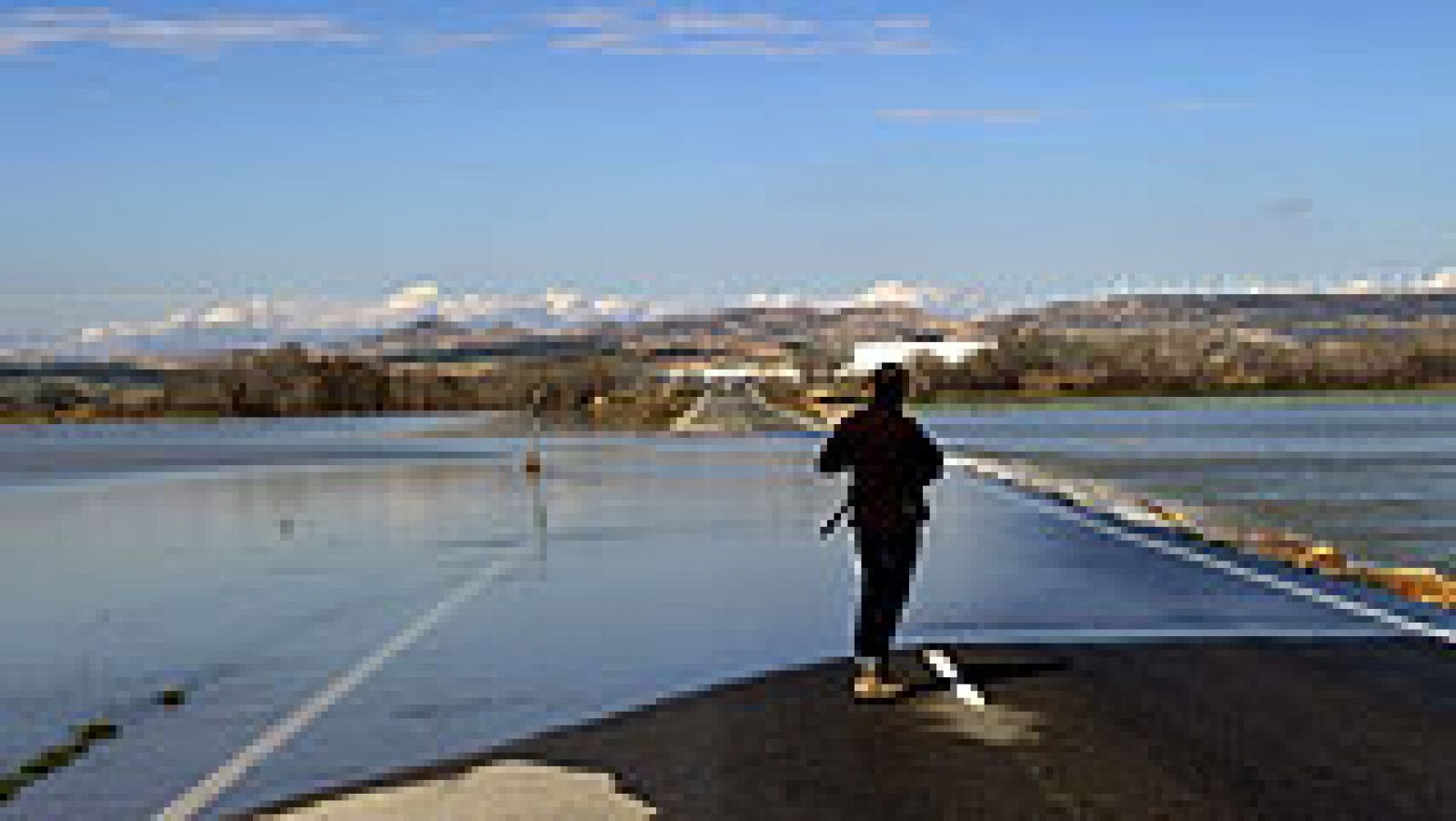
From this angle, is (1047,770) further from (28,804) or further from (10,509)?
(10,509)

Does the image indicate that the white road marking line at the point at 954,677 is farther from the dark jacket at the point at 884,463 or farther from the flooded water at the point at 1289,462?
the flooded water at the point at 1289,462

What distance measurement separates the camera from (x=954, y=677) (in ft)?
45.1

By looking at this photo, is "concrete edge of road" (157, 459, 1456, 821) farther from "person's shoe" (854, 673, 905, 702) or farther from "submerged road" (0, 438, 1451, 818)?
"person's shoe" (854, 673, 905, 702)

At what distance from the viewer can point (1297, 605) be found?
1898cm

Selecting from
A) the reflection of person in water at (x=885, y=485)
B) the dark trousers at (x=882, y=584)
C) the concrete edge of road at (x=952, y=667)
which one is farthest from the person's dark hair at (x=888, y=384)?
the concrete edge of road at (x=952, y=667)

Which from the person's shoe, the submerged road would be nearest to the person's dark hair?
the person's shoe

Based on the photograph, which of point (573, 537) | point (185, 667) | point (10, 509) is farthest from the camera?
point (10, 509)

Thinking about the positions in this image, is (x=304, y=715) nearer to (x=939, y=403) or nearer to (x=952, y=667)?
(x=952, y=667)

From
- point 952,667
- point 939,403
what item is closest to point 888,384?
point 952,667

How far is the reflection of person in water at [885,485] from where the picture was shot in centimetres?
1318

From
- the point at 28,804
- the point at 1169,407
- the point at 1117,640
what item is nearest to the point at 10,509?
the point at 1117,640

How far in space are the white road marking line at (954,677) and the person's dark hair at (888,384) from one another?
1805 millimetres

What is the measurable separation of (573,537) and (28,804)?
18435 mm

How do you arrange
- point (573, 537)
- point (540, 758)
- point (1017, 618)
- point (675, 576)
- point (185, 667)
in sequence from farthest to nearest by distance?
point (573, 537) → point (675, 576) → point (1017, 618) → point (185, 667) → point (540, 758)
